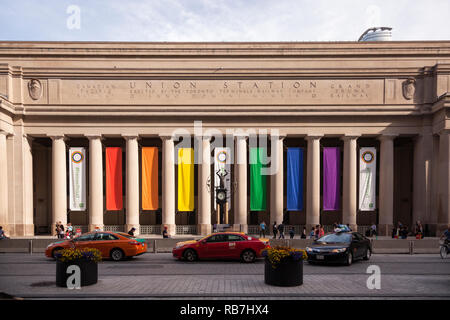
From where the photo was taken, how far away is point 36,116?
86.7 ft

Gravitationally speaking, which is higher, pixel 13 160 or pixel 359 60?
pixel 359 60

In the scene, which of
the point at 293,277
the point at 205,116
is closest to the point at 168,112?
the point at 205,116

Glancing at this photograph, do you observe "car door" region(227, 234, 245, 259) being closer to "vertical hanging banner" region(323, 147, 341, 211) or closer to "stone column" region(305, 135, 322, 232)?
"stone column" region(305, 135, 322, 232)

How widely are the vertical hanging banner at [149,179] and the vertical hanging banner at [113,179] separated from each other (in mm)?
2215

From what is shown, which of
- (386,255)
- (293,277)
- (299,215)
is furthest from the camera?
(299,215)

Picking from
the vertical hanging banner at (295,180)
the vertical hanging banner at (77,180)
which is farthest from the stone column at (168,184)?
the vertical hanging banner at (295,180)

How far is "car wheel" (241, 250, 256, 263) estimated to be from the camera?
13669mm

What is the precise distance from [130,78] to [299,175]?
1812 centimetres

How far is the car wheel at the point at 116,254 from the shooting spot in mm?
14156

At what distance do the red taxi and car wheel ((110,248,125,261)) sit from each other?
2.70 m

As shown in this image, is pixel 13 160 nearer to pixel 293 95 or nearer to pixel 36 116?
pixel 36 116

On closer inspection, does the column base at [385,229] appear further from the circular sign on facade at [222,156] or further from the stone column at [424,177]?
the circular sign on facade at [222,156]

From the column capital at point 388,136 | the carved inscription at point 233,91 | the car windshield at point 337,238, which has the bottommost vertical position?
the car windshield at point 337,238

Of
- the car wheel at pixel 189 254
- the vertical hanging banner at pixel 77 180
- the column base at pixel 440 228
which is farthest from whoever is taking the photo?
the vertical hanging banner at pixel 77 180
